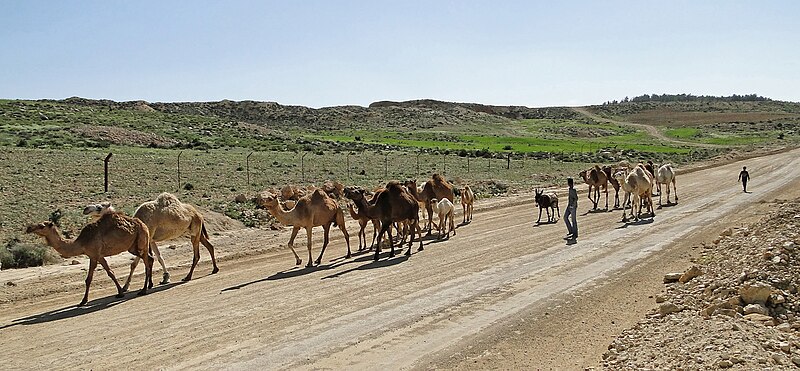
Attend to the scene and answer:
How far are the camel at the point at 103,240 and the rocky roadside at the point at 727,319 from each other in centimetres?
1031

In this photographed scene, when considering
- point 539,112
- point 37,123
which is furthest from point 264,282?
point 539,112

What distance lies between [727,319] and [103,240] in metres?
12.3

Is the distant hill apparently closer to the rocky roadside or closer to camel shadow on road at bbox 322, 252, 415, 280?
camel shadow on road at bbox 322, 252, 415, 280

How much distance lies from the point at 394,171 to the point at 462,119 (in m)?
113

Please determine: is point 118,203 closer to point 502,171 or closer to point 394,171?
point 394,171

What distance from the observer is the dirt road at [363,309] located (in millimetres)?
10672

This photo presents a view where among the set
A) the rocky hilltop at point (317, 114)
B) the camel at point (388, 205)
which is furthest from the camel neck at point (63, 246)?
the rocky hilltop at point (317, 114)

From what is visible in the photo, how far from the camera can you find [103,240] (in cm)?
1488

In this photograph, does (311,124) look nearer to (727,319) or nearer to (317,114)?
(317,114)

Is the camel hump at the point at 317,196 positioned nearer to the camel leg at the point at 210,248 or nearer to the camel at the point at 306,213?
the camel at the point at 306,213

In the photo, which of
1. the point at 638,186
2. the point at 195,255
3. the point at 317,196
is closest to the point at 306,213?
the point at 317,196

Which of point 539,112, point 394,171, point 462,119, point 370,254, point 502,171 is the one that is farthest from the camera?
point 539,112

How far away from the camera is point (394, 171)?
50.8 meters

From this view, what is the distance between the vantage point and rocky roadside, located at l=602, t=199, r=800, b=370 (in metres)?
9.38
